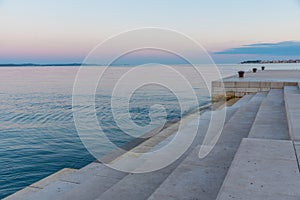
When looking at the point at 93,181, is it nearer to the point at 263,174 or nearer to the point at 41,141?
the point at 263,174

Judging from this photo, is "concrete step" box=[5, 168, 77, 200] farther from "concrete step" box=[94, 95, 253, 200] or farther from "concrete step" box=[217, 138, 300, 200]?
"concrete step" box=[217, 138, 300, 200]

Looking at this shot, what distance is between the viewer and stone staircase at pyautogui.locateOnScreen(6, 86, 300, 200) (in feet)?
8.49

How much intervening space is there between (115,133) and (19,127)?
450 centimetres

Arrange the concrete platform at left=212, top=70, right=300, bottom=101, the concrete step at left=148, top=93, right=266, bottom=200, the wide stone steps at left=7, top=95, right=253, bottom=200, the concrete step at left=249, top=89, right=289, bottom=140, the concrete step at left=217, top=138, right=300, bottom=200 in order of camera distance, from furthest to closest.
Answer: the concrete platform at left=212, top=70, right=300, bottom=101, the concrete step at left=249, top=89, right=289, bottom=140, the wide stone steps at left=7, top=95, right=253, bottom=200, the concrete step at left=148, top=93, right=266, bottom=200, the concrete step at left=217, top=138, right=300, bottom=200

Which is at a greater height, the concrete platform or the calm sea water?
the concrete platform

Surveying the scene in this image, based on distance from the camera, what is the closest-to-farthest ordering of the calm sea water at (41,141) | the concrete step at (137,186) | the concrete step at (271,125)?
the concrete step at (137,186)
the concrete step at (271,125)
the calm sea water at (41,141)

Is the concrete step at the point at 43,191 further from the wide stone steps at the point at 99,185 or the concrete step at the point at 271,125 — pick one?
the concrete step at the point at 271,125

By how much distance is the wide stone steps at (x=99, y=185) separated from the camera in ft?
11.4

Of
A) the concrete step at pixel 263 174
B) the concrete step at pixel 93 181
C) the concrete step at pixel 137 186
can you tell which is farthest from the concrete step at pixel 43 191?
the concrete step at pixel 263 174

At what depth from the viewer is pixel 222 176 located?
11.1ft

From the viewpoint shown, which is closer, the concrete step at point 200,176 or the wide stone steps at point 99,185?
the concrete step at point 200,176

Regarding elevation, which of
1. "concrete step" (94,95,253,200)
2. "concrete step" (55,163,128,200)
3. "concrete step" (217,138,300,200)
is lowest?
"concrete step" (55,163,128,200)

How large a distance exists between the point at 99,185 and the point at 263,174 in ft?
7.65

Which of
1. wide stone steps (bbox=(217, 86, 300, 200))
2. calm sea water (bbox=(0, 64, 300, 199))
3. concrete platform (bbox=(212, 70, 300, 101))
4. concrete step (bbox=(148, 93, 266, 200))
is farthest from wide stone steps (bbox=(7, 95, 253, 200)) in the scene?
concrete platform (bbox=(212, 70, 300, 101))
